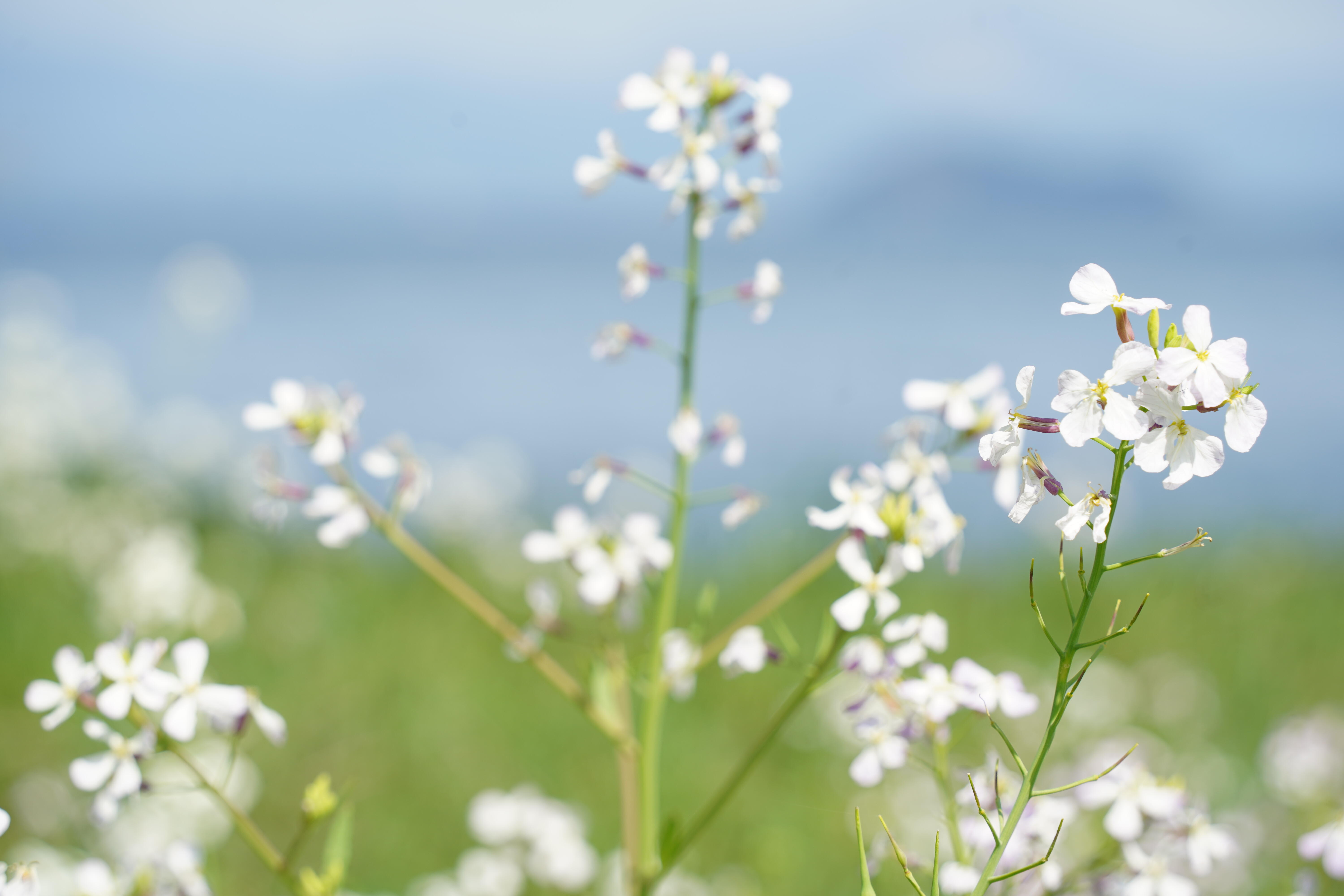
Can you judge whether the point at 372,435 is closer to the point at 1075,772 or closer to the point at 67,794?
the point at 67,794

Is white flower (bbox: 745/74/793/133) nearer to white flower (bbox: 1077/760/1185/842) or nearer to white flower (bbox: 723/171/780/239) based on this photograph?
white flower (bbox: 723/171/780/239)

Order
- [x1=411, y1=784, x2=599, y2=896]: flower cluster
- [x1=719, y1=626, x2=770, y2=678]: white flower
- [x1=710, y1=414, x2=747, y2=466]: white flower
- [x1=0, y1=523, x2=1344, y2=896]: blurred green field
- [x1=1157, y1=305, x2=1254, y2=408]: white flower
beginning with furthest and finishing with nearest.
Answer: [x1=0, y1=523, x2=1344, y2=896]: blurred green field
[x1=411, y1=784, x2=599, y2=896]: flower cluster
[x1=710, y1=414, x2=747, y2=466]: white flower
[x1=719, y1=626, x2=770, y2=678]: white flower
[x1=1157, y1=305, x2=1254, y2=408]: white flower

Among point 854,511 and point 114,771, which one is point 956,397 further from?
point 114,771

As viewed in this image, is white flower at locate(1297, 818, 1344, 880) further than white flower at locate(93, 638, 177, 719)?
Yes

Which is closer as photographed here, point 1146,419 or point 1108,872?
point 1146,419

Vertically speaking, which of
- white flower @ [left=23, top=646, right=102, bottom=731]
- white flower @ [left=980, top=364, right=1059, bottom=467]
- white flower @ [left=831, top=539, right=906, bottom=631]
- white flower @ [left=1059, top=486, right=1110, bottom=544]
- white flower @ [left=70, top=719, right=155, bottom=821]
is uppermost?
white flower @ [left=980, top=364, right=1059, bottom=467]

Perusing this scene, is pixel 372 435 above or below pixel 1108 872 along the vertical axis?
below

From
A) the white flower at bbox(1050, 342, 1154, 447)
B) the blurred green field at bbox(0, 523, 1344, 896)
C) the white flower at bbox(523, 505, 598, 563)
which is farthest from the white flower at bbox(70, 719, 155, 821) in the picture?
the blurred green field at bbox(0, 523, 1344, 896)

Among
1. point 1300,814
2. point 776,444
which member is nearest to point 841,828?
point 1300,814
